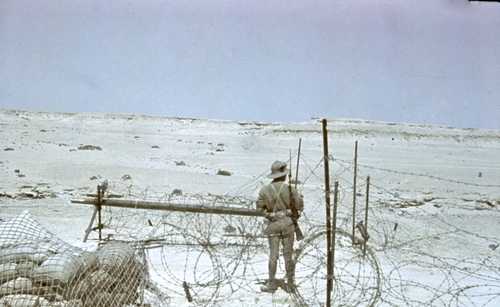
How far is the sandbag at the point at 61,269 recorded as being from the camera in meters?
6.31

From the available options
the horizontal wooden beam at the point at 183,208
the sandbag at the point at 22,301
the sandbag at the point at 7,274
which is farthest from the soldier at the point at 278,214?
the sandbag at the point at 7,274

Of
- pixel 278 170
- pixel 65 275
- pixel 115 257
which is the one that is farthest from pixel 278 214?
pixel 65 275

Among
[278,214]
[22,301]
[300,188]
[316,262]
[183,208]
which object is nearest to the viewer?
[22,301]

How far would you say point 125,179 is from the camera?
73.7 feet

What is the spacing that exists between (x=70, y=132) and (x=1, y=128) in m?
5.19

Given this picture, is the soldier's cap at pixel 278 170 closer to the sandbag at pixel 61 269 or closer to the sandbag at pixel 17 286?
the sandbag at pixel 61 269

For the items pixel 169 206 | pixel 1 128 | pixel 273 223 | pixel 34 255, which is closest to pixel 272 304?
pixel 273 223

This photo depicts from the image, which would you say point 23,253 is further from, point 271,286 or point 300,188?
point 300,188

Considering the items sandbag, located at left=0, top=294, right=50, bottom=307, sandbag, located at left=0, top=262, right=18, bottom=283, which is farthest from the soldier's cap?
sandbag, located at left=0, top=262, right=18, bottom=283

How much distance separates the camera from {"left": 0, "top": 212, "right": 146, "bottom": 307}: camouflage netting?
6285mm

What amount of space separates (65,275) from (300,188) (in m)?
13.3

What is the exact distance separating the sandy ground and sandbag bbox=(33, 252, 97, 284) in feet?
2.49

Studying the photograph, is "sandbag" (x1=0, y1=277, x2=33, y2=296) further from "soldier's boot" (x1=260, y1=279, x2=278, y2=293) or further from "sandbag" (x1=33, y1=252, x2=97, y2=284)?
"soldier's boot" (x1=260, y1=279, x2=278, y2=293)

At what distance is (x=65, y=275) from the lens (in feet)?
20.7
